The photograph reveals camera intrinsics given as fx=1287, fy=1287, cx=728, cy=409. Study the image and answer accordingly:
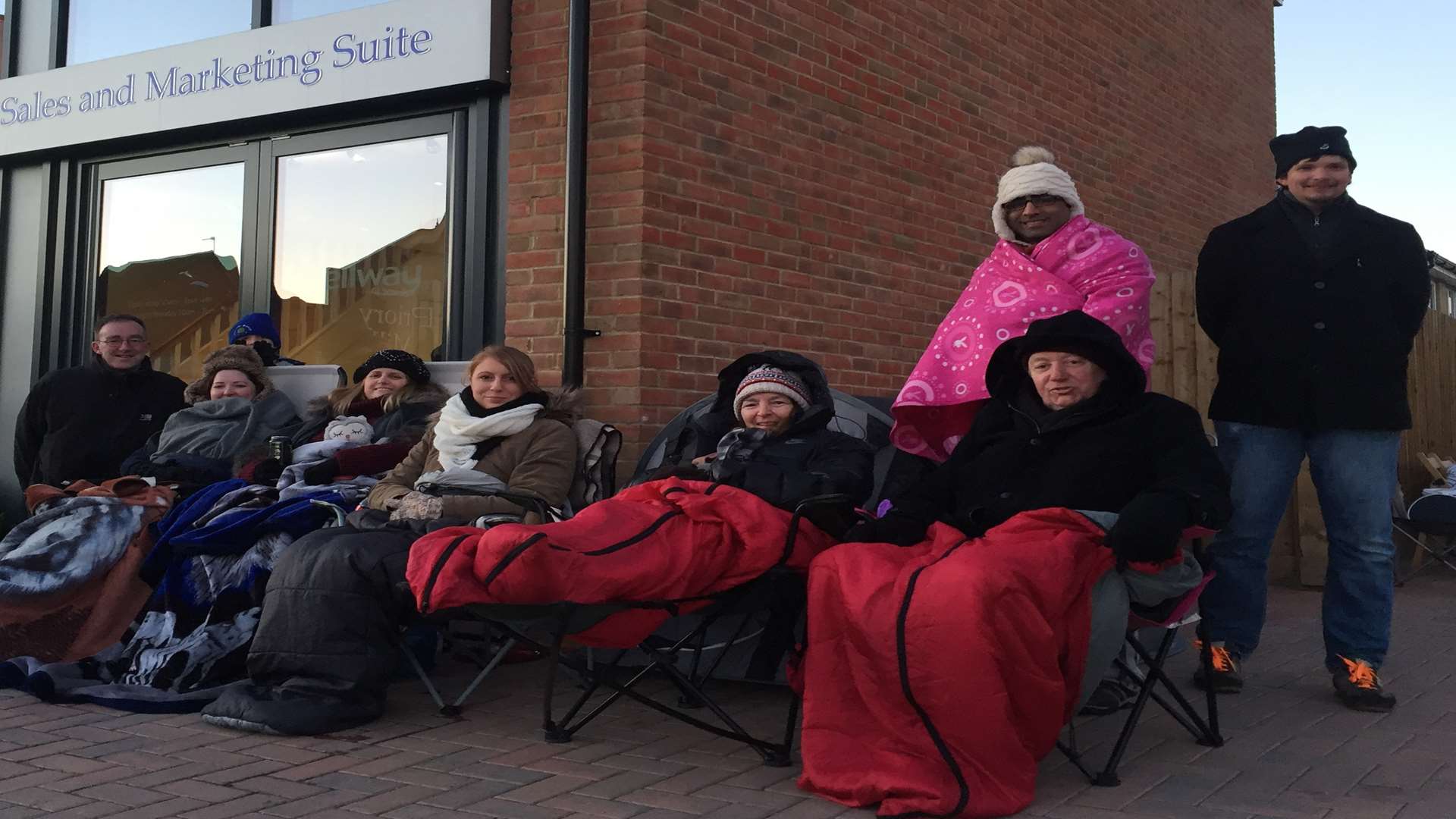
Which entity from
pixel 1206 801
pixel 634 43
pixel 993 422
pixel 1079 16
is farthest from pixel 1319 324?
pixel 1079 16

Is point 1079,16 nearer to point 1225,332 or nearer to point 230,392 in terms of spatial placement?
point 1225,332

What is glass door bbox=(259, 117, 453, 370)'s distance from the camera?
6.60m

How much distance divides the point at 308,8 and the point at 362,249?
53.6 inches

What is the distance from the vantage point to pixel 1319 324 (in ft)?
14.5

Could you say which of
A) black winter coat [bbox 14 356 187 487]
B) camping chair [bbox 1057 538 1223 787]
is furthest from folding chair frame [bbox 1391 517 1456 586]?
black winter coat [bbox 14 356 187 487]

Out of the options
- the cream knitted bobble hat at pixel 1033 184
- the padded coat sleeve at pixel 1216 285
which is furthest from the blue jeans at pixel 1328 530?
the cream knitted bobble hat at pixel 1033 184

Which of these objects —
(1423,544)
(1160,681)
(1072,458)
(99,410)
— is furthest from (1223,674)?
(99,410)

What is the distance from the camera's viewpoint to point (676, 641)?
180 inches

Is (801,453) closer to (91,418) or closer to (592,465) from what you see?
(592,465)

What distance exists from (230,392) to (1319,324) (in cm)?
461

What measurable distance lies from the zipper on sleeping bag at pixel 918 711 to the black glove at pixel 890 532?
0.50 m

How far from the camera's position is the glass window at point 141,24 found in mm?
7355

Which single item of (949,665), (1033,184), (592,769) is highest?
(1033,184)

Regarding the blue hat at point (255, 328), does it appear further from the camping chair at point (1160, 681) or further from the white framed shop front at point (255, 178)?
the camping chair at point (1160, 681)
